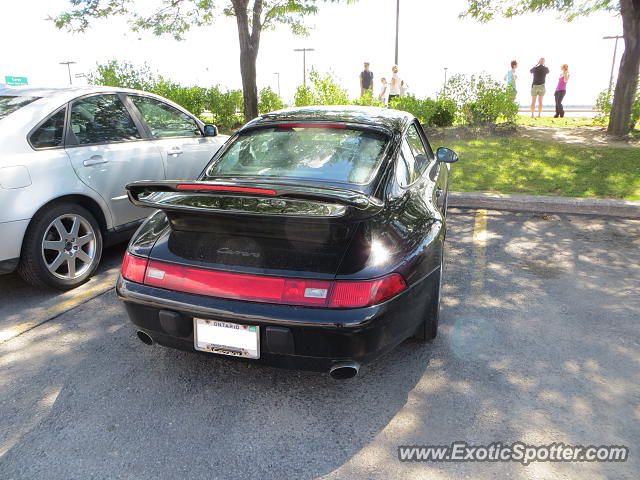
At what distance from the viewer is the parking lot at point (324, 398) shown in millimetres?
2152

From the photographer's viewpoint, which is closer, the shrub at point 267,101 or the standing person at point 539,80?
the shrub at point 267,101

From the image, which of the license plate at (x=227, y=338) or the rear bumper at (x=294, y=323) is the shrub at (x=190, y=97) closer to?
the rear bumper at (x=294, y=323)

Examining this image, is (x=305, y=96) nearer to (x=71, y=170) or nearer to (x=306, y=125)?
(x=71, y=170)

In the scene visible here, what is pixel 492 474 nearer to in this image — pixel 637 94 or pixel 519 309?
pixel 519 309

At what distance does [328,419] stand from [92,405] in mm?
1280

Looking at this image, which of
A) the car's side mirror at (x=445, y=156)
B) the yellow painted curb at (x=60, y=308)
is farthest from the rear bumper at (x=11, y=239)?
the car's side mirror at (x=445, y=156)

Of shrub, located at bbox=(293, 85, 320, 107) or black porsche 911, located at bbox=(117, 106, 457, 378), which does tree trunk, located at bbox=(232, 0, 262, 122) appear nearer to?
shrub, located at bbox=(293, 85, 320, 107)

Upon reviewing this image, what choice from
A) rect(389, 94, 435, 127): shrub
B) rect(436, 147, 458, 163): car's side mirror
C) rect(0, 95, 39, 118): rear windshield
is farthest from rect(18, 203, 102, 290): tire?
rect(389, 94, 435, 127): shrub

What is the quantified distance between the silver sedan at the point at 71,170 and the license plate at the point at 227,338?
2060 mm

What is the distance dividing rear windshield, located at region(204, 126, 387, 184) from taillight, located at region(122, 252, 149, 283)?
842mm

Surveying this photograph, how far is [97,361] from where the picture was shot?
2.98 m

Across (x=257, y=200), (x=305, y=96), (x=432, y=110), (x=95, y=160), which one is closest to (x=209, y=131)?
(x=95, y=160)

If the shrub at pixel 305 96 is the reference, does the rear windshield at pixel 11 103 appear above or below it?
below

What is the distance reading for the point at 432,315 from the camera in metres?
2.98
